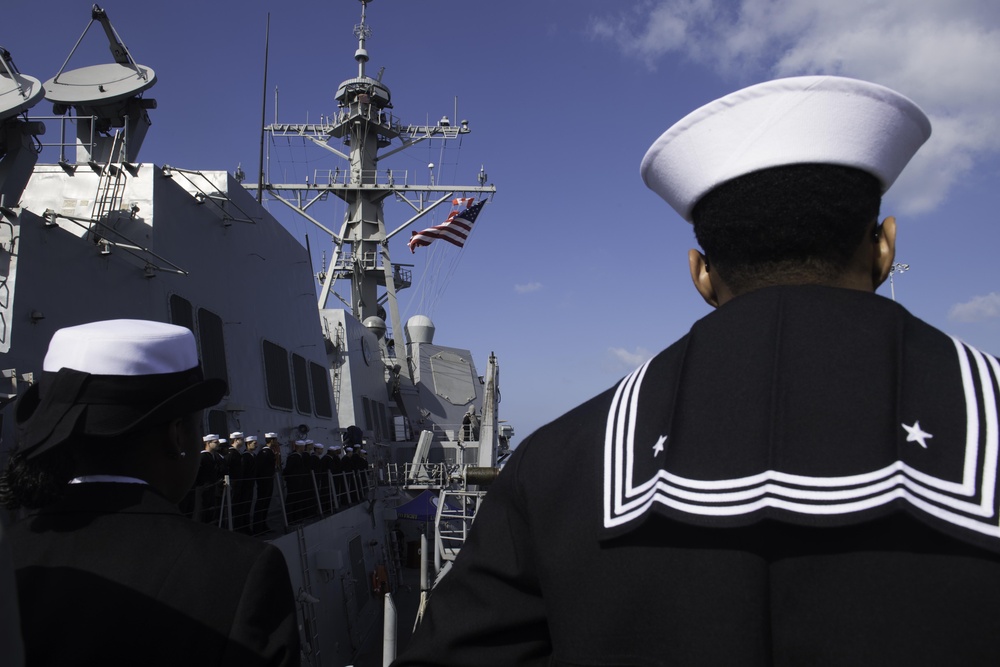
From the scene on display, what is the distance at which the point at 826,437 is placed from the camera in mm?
898

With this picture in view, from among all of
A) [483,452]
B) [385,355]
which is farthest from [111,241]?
[385,355]

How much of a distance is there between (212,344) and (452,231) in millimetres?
12321

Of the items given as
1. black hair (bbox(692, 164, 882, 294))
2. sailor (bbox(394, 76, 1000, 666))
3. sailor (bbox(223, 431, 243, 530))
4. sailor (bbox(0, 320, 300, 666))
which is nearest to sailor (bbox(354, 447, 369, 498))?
sailor (bbox(223, 431, 243, 530))

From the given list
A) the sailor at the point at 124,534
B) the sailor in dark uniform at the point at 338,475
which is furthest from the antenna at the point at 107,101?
the sailor at the point at 124,534

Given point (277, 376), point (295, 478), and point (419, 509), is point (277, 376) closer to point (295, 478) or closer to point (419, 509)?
point (295, 478)

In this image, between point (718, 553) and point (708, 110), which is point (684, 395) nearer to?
point (718, 553)

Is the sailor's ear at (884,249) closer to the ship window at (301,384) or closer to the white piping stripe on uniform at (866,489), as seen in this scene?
the white piping stripe on uniform at (866,489)

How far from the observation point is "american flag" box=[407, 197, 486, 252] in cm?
2039

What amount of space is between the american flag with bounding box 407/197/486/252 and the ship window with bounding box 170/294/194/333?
11970 millimetres

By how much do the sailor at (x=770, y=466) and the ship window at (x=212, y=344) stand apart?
7.96 m

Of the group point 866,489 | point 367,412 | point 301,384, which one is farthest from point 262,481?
point 367,412

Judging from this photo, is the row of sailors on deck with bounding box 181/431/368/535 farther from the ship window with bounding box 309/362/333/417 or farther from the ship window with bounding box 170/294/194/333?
the ship window with bounding box 170/294/194/333

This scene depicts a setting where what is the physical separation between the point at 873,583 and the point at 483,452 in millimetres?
10946

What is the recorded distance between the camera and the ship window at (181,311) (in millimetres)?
8078
